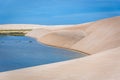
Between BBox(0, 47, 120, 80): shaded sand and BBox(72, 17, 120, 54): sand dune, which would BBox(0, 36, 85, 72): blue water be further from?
BBox(0, 47, 120, 80): shaded sand

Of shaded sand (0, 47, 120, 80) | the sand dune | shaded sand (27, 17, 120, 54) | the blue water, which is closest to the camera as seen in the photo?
shaded sand (0, 47, 120, 80)

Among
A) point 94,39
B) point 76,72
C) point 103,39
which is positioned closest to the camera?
point 76,72

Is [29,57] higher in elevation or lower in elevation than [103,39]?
lower

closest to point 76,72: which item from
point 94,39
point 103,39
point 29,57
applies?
point 29,57

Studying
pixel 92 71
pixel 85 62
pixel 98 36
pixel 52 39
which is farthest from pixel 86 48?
pixel 92 71

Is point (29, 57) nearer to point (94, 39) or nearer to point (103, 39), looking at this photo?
point (103, 39)

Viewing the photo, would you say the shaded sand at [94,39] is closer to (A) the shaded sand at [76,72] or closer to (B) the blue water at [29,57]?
(B) the blue water at [29,57]

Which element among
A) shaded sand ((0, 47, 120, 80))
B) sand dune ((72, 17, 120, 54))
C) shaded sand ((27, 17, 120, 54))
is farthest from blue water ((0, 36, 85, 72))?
shaded sand ((0, 47, 120, 80))

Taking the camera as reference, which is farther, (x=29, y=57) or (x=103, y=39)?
(x=103, y=39)

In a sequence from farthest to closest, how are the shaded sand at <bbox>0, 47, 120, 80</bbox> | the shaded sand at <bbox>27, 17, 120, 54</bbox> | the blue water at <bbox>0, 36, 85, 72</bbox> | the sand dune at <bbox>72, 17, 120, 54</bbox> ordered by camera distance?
the shaded sand at <bbox>27, 17, 120, 54</bbox> < the sand dune at <bbox>72, 17, 120, 54</bbox> < the blue water at <bbox>0, 36, 85, 72</bbox> < the shaded sand at <bbox>0, 47, 120, 80</bbox>
